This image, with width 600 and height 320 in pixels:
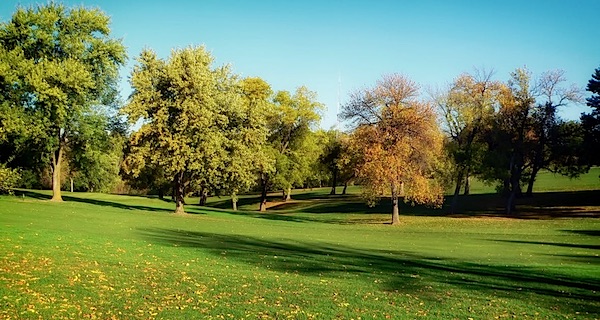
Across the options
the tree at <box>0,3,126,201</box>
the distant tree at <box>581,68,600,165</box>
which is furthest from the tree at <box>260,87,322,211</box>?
the distant tree at <box>581,68,600,165</box>

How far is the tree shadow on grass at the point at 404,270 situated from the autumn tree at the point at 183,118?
548 inches

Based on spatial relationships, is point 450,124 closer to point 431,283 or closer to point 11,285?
point 431,283

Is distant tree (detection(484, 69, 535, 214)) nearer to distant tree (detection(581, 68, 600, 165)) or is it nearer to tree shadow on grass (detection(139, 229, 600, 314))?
distant tree (detection(581, 68, 600, 165))

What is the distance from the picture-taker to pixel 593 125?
5028 centimetres

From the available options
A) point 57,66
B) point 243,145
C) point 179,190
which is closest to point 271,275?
point 243,145

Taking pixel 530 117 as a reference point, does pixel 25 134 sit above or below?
below

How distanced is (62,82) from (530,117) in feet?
146

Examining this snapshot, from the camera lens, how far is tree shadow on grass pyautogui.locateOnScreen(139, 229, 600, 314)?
1425 centimetres

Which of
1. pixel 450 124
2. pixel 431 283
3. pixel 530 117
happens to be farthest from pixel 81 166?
pixel 530 117

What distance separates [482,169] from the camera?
5262cm

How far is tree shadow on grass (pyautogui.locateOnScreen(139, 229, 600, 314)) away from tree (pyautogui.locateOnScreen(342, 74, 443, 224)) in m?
16.1

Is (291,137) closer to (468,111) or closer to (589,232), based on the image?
(468,111)

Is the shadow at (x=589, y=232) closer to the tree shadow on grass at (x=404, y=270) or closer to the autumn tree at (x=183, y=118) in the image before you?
the tree shadow on grass at (x=404, y=270)

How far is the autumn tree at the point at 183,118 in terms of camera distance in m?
38.0
